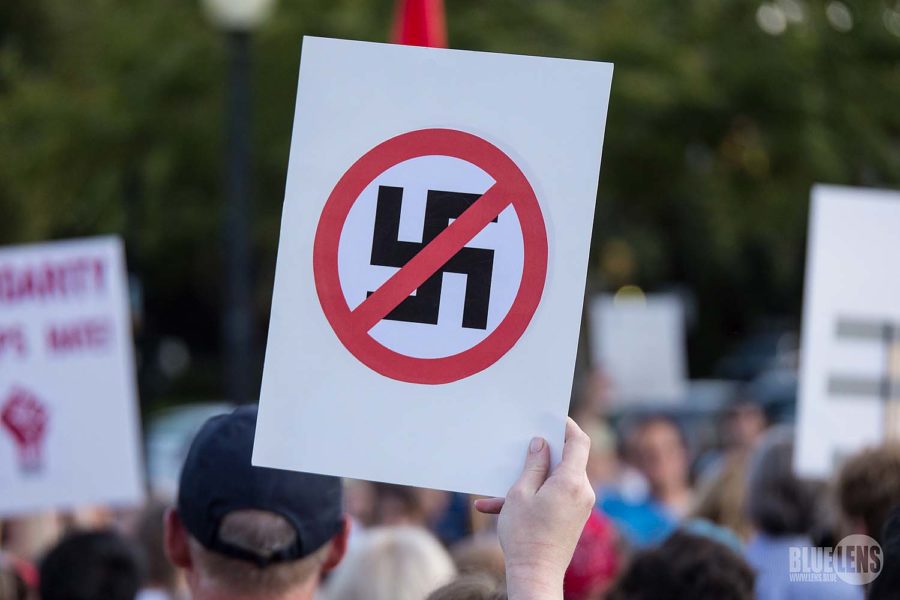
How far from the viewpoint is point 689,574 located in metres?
3.14

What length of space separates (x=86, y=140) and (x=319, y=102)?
13027 mm

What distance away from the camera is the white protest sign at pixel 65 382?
5273 mm

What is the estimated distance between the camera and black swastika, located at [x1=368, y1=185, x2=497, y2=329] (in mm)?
2270

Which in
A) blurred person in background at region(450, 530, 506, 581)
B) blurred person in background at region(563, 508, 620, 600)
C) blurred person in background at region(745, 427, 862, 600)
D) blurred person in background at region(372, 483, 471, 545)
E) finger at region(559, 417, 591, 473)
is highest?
finger at region(559, 417, 591, 473)

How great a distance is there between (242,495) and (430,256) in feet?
2.14

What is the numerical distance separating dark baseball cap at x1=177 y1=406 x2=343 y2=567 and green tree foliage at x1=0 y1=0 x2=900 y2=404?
32.0 feet

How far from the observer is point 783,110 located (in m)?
13.2

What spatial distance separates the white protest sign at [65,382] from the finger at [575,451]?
3.51m

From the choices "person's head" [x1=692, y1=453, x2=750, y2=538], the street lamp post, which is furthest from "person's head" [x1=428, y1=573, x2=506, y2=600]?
the street lamp post

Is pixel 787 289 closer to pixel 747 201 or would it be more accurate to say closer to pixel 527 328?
pixel 747 201

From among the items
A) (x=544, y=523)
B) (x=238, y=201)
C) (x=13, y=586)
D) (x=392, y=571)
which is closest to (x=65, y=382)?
(x=13, y=586)

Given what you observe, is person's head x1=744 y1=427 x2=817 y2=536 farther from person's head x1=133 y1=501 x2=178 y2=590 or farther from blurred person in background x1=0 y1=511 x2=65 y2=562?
blurred person in background x1=0 y1=511 x2=65 y2=562

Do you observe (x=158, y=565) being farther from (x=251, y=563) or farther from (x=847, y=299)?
(x=847, y=299)

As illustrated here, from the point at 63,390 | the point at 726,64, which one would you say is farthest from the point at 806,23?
the point at 63,390
